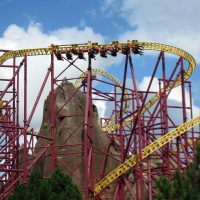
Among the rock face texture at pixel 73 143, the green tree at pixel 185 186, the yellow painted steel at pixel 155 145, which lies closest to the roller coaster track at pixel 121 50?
the yellow painted steel at pixel 155 145

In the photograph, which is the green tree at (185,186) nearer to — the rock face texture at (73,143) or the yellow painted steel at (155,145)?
the yellow painted steel at (155,145)

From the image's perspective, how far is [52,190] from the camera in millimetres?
23984

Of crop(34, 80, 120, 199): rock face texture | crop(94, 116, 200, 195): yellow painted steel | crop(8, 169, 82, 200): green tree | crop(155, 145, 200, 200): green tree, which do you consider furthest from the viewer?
crop(34, 80, 120, 199): rock face texture

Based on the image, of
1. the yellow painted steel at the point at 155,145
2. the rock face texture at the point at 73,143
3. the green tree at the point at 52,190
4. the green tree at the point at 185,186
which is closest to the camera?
the green tree at the point at 185,186

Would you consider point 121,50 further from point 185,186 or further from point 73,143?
point 185,186

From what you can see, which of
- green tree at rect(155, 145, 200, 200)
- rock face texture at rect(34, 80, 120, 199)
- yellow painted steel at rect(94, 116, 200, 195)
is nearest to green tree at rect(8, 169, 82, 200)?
yellow painted steel at rect(94, 116, 200, 195)

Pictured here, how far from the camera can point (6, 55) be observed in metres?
32.9

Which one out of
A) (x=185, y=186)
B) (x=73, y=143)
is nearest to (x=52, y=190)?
(x=185, y=186)

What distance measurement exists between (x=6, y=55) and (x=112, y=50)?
250 inches

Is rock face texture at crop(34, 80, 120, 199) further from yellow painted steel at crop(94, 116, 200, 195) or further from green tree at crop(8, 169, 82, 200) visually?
green tree at crop(8, 169, 82, 200)

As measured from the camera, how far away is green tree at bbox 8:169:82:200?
77.2 ft

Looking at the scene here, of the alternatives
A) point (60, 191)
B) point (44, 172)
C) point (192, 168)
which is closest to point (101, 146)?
point (44, 172)

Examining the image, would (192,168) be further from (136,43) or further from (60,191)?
(136,43)

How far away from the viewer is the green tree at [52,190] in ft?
77.2
